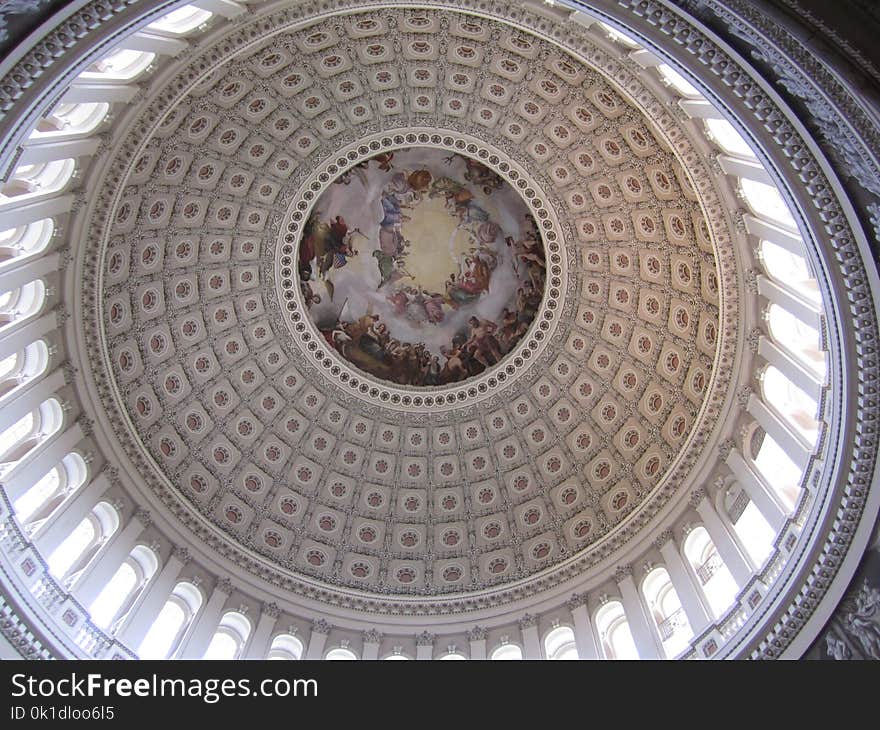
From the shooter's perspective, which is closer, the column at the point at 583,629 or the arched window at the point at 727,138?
the arched window at the point at 727,138

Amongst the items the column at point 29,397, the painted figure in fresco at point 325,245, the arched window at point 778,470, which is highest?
the painted figure in fresco at point 325,245

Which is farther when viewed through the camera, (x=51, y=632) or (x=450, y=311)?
(x=450, y=311)

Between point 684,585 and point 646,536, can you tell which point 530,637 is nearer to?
point 646,536

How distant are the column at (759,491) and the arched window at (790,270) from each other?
15.6 ft

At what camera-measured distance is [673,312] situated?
80.0 ft

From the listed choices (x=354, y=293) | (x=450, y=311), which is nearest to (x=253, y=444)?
(x=354, y=293)

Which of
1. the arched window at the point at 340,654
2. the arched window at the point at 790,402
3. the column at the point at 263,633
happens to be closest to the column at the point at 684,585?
the arched window at the point at 790,402

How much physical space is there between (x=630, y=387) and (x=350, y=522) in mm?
11357

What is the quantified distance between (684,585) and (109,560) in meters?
15.3

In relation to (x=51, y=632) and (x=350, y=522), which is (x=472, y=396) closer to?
(x=350, y=522)

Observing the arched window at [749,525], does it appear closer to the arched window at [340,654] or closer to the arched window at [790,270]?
the arched window at [790,270]

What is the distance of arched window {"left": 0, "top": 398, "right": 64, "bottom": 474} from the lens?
17.5 m

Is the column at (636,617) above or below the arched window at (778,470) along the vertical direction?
below

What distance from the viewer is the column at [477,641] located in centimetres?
2305
